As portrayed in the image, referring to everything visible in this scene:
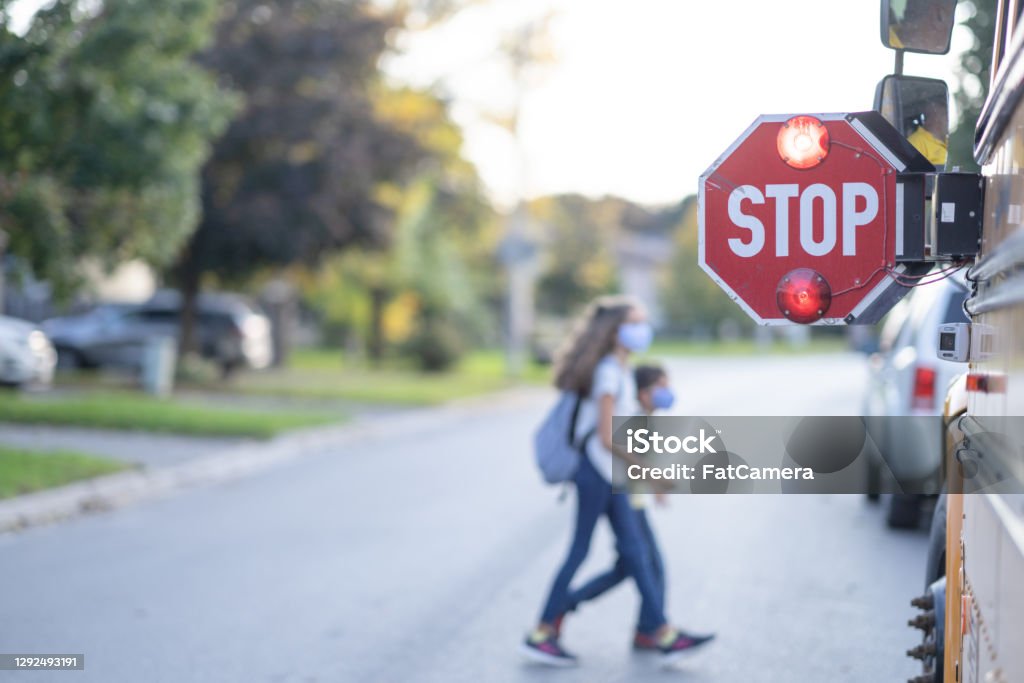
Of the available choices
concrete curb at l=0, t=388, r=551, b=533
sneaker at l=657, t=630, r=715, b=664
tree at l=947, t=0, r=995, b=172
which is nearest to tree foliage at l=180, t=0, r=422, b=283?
concrete curb at l=0, t=388, r=551, b=533

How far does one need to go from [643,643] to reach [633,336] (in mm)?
1511

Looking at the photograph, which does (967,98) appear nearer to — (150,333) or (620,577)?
(620,577)

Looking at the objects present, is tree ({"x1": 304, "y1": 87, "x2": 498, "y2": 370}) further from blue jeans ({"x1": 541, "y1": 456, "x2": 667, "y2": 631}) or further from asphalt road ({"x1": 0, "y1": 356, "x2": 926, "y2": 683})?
blue jeans ({"x1": 541, "y1": 456, "x2": 667, "y2": 631})

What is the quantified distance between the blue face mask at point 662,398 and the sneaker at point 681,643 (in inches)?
41.6

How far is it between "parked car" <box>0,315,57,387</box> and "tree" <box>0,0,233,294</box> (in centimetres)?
550

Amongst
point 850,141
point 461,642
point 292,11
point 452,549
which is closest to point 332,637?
point 461,642

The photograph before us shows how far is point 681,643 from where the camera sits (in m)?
5.43

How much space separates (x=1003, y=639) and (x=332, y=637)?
13.8ft

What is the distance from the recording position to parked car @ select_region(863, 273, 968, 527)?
7.77 meters

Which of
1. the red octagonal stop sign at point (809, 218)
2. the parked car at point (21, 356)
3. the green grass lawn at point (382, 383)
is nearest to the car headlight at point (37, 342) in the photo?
the parked car at point (21, 356)

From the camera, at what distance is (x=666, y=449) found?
5047 mm

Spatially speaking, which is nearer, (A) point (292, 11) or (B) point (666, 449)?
(B) point (666, 449)

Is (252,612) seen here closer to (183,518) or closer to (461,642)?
(461,642)

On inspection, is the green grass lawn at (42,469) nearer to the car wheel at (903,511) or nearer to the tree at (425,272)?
the car wheel at (903,511)
